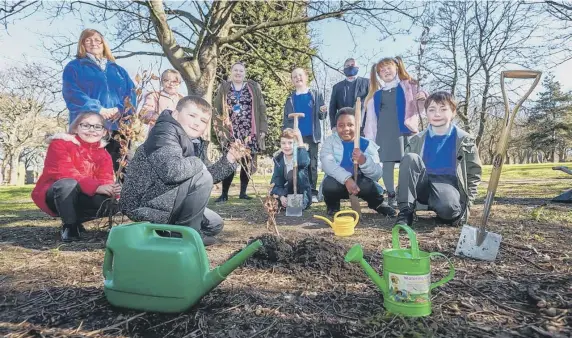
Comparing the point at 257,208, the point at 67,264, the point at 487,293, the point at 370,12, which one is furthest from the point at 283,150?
the point at 370,12

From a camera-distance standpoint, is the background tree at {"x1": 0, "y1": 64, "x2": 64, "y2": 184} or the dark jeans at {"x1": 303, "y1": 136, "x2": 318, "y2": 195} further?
the background tree at {"x1": 0, "y1": 64, "x2": 64, "y2": 184}

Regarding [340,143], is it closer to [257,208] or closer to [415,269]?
[257,208]

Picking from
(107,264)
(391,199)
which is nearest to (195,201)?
(107,264)

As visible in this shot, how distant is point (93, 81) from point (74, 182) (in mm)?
1191

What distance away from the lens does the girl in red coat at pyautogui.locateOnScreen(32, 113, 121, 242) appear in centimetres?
263

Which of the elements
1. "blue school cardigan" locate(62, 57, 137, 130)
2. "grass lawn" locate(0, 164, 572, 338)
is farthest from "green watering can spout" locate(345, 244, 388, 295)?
"blue school cardigan" locate(62, 57, 137, 130)

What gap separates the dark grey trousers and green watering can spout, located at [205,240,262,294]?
6.42 ft

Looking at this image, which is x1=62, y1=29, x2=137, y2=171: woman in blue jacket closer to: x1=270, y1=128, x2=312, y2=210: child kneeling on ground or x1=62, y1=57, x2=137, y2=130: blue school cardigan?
x1=62, y1=57, x2=137, y2=130: blue school cardigan

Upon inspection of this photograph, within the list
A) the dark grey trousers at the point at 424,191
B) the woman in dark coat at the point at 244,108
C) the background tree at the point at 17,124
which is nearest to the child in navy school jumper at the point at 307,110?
the woman in dark coat at the point at 244,108

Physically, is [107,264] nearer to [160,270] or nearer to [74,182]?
[160,270]

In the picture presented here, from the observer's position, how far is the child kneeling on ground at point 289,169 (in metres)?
4.40

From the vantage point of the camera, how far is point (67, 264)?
206 cm

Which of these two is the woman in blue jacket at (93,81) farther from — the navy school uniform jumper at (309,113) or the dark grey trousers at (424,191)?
the dark grey trousers at (424,191)

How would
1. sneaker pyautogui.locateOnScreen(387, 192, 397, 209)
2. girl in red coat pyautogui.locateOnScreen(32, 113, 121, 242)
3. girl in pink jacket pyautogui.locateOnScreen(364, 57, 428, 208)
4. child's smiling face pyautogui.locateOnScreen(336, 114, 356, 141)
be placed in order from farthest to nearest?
sneaker pyautogui.locateOnScreen(387, 192, 397, 209)
girl in pink jacket pyautogui.locateOnScreen(364, 57, 428, 208)
child's smiling face pyautogui.locateOnScreen(336, 114, 356, 141)
girl in red coat pyautogui.locateOnScreen(32, 113, 121, 242)
